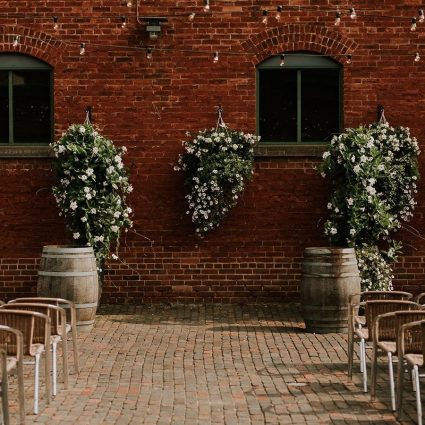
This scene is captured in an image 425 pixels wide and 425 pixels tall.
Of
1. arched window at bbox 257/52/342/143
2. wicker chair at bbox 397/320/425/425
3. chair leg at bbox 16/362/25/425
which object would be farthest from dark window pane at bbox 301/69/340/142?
chair leg at bbox 16/362/25/425

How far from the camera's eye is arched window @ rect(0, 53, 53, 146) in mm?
14547

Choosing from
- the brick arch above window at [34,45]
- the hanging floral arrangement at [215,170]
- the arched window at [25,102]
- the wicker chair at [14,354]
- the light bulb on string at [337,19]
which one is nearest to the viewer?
the wicker chair at [14,354]

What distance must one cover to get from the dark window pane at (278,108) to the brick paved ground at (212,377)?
2.81 m

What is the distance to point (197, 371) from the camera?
9.59 m

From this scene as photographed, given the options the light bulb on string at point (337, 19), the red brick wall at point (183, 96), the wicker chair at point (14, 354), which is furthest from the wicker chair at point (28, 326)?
the light bulb on string at point (337, 19)

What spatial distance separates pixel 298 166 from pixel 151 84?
249 centimetres

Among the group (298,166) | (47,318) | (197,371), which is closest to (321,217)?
(298,166)

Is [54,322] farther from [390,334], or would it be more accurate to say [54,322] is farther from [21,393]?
[390,334]

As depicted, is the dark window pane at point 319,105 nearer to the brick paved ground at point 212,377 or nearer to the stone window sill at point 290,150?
the stone window sill at point 290,150

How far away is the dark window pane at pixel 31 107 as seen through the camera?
47.9 feet

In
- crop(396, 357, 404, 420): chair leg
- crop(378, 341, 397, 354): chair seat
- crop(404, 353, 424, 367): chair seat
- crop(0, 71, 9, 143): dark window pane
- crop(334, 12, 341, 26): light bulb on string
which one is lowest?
crop(396, 357, 404, 420): chair leg

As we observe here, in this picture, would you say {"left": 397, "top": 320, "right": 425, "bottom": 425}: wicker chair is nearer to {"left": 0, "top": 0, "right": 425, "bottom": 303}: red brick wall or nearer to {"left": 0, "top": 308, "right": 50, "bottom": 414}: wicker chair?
{"left": 0, "top": 308, "right": 50, "bottom": 414}: wicker chair

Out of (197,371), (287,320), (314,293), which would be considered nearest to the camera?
(197,371)

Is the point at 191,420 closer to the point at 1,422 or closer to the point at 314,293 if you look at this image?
the point at 1,422
